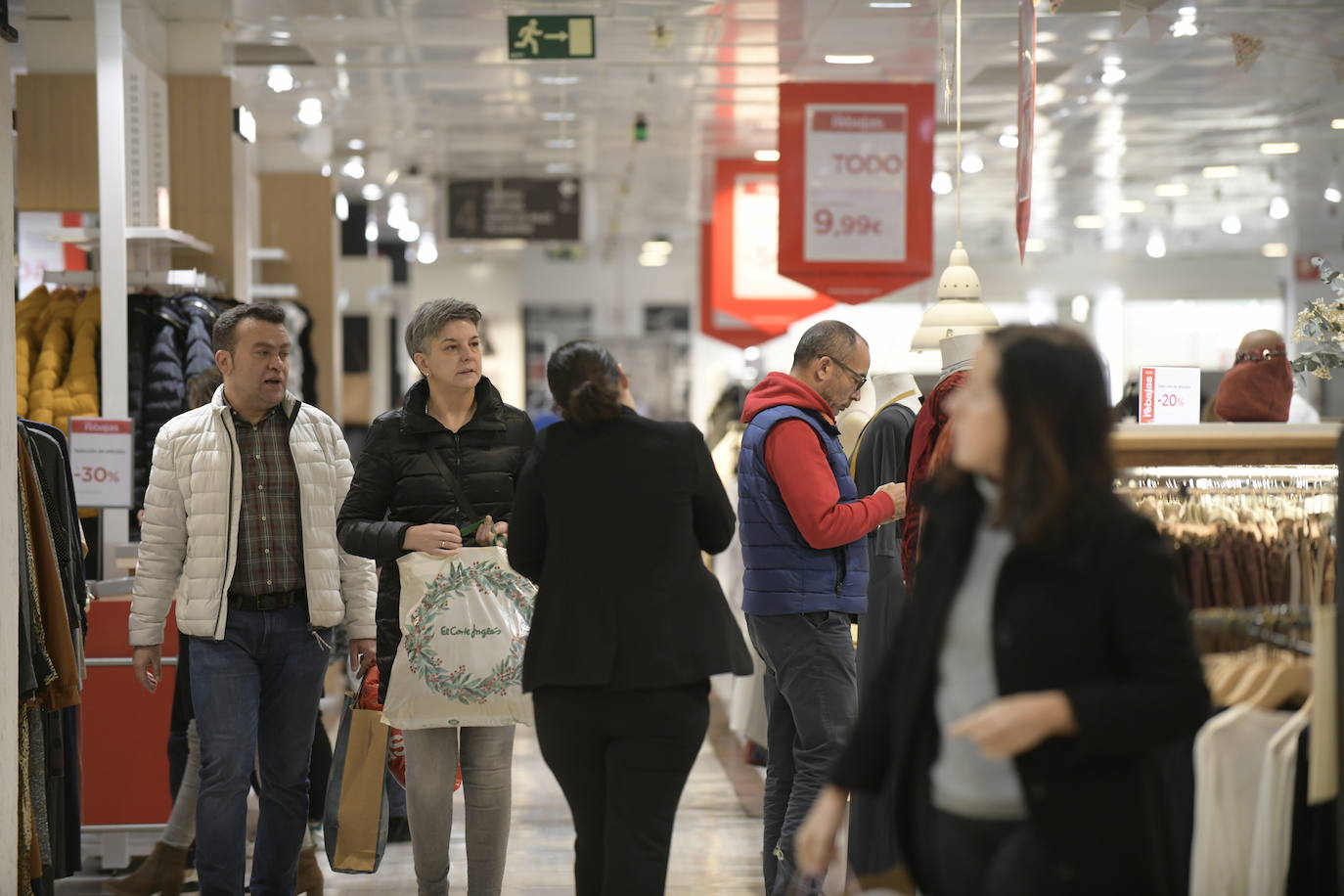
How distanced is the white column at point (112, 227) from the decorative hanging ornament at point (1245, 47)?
5861 mm

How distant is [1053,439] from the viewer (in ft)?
6.54

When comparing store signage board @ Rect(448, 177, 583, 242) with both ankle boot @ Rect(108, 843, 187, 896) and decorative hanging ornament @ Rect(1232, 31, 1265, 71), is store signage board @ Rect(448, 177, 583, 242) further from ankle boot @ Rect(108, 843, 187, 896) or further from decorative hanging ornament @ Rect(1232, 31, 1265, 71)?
ankle boot @ Rect(108, 843, 187, 896)

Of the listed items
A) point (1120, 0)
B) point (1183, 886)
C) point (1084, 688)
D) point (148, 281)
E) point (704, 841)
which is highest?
point (1120, 0)

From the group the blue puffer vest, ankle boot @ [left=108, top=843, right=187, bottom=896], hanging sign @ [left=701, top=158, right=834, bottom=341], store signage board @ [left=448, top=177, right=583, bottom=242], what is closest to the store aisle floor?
ankle boot @ [left=108, top=843, right=187, bottom=896]

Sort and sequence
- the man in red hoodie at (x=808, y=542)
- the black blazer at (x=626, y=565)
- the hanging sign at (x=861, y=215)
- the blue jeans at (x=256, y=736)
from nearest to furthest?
1. the black blazer at (x=626, y=565)
2. the blue jeans at (x=256, y=736)
3. the man in red hoodie at (x=808, y=542)
4. the hanging sign at (x=861, y=215)

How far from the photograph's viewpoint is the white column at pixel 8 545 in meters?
3.77

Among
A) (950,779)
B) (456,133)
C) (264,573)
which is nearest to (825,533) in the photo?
(264,573)

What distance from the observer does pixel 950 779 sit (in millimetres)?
2098

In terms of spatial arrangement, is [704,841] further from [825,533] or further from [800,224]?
[800,224]

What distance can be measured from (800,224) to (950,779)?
20.8 ft

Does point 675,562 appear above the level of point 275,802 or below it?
above

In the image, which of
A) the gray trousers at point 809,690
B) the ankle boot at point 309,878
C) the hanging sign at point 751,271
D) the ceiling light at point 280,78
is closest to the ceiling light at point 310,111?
the ceiling light at point 280,78

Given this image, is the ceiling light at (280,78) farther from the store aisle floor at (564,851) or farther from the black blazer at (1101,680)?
the black blazer at (1101,680)

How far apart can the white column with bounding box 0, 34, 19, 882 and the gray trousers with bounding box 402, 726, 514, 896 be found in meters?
1.03
